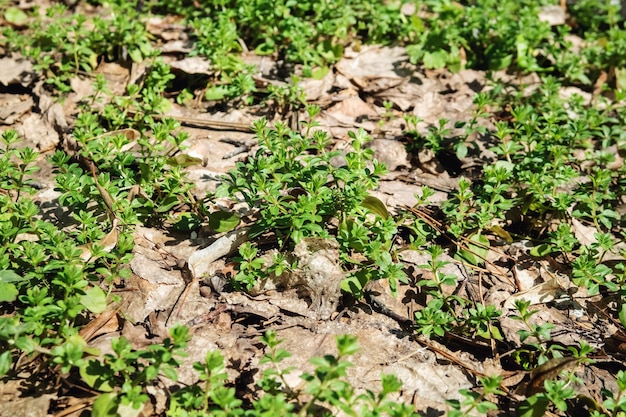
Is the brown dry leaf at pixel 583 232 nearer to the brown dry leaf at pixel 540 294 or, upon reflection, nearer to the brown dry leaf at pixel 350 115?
the brown dry leaf at pixel 540 294

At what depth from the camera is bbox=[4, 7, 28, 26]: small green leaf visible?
18.7 ft

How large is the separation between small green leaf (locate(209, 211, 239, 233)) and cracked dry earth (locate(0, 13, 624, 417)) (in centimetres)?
10

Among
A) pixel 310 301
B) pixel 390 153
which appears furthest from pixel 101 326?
pixel 390 153

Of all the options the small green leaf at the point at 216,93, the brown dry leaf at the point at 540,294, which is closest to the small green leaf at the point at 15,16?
the small green leaf at the point at 216,93

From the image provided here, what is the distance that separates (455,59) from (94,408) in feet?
14.1

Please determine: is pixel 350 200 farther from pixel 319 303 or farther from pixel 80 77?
pixel 80 77

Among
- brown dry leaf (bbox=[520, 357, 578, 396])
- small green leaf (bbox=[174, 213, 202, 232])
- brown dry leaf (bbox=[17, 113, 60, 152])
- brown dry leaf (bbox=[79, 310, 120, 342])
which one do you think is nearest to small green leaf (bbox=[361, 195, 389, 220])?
small green leaf (bbox=[174, 213, 202, 232])

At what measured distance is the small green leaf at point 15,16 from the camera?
5688mm

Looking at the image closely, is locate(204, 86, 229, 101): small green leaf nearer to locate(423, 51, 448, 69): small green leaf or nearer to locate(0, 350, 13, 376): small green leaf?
locate(423, 51, 448, 69): small green leaf

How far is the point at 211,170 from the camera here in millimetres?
4465

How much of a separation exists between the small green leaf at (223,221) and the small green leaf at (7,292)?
1.21 meters

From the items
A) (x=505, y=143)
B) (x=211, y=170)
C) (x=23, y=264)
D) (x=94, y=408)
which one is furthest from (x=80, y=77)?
(x=505, y=143)

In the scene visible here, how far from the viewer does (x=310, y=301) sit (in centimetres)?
357

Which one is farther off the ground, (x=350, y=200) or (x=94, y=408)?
(x=350, y=200)
